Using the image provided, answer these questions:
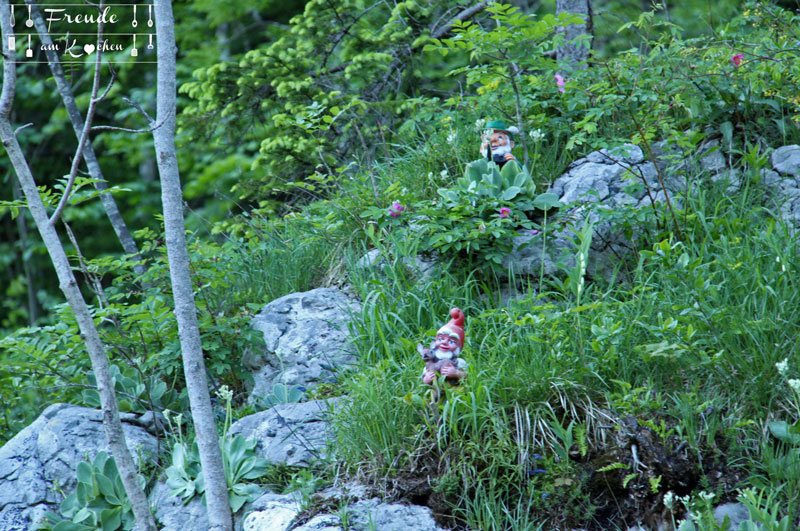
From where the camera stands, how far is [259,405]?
392 centimetres


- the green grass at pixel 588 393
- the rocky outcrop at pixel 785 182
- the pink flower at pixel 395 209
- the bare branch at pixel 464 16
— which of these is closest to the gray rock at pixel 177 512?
the green grass at pixel 588 393

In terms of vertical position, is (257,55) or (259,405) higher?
(257,55)

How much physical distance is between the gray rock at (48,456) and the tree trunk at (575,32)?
13.8 ft

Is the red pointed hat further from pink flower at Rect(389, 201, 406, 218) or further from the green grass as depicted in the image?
pink flower at Rect(389, 201, 406, 218)

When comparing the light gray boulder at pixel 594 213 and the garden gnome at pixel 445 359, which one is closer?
the garden gnome at pixel 445 359

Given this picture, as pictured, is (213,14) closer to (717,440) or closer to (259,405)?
(259,405)

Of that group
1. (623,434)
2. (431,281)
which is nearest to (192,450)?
(431,281)

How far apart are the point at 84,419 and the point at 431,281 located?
2089 mm

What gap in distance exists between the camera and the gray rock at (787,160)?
14.2 feet

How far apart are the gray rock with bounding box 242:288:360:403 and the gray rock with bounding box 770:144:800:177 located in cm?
294

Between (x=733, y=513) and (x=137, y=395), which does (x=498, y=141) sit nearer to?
(x=733, y=513)

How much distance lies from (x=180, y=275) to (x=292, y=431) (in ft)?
3.16

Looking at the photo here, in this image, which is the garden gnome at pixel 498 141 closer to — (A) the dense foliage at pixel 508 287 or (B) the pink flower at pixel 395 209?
(A) the dense foliage at pixel 508 287

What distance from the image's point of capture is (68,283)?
106 inches
